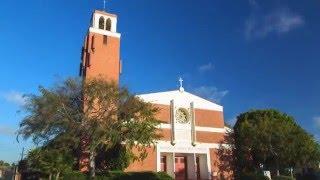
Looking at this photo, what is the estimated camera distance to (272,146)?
127 ft

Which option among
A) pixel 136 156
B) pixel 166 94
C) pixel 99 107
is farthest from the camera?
pixel 166 94

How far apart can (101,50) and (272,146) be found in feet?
66.8

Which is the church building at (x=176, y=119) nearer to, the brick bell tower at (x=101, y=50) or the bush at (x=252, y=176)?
the brick bell tower at (x=101, y=50)

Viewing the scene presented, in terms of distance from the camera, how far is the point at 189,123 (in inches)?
1644

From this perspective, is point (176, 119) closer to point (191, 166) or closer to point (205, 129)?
point (205, 129)

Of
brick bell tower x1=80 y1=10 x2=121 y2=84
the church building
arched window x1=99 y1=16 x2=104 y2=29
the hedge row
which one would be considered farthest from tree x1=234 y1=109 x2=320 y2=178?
arched window x1=99 y1=16 x2=104 y2=29

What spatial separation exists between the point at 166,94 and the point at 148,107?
8.07m

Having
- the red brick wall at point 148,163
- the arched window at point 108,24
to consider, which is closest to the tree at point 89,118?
the red brick wall at point 148,163

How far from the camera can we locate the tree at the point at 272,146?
3809 centimetres

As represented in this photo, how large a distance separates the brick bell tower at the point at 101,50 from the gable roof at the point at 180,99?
437 cm

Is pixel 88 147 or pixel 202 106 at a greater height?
pixel 202 106

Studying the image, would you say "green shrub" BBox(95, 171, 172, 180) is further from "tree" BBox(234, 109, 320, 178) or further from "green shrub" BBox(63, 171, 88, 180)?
"tree" BBox(234, 109, 320, 178)

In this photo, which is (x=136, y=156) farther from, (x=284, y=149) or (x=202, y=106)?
(x=284, y=149)

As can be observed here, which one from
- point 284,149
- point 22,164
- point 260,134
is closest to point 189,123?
point 260,134
